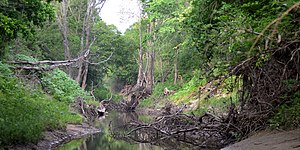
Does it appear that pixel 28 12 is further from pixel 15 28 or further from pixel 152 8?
pixel 152 8

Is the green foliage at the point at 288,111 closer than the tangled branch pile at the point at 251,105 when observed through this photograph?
Yes

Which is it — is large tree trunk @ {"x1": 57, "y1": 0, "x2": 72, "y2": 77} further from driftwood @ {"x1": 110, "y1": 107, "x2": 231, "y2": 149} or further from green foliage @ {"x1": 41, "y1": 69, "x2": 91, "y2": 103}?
driftwood @ {"x1": 110, "y1": 107, "x2": 231, "y2": 149}

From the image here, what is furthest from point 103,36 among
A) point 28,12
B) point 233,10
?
point 233,10

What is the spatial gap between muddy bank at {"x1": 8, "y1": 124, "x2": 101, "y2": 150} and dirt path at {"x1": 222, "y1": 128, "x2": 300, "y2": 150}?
6.21 metres

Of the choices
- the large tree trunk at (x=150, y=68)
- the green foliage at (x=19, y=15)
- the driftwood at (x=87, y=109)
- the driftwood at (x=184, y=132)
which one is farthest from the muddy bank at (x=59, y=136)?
the large tree trunk at (x=150, y=68)

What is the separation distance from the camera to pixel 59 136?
1460 centimetres

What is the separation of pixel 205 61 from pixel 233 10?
8.50ft

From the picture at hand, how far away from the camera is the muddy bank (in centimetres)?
1139

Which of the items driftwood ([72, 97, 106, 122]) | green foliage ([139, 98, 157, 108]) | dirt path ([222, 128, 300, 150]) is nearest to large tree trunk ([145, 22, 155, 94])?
green foliage ([139, 98, 157, 108])

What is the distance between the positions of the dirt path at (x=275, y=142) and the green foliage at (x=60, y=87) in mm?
12862

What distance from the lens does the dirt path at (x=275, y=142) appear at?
22.6 feet

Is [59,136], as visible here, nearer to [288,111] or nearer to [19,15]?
[19,15]

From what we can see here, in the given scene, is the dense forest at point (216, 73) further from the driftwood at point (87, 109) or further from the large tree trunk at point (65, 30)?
the large tree trunk at point (65, 30)

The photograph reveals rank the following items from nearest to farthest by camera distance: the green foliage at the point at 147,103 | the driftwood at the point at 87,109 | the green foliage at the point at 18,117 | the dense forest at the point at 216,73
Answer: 1. the dense forest at the point at 216,73
2. the green foliage at the point at 18,117
3. the driftwood at the point at 87,109
4. the green foliage at the point at 147,103
